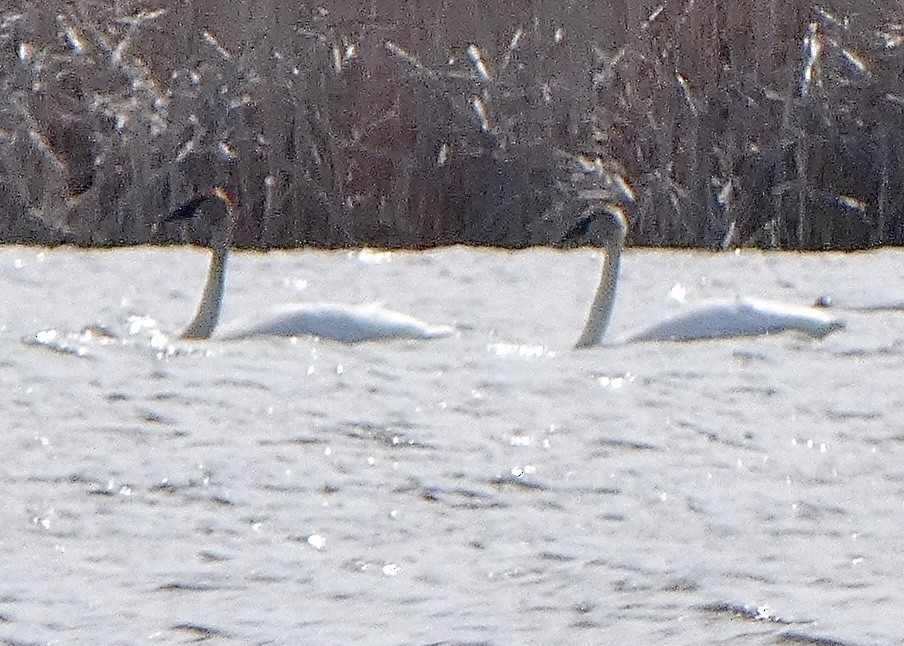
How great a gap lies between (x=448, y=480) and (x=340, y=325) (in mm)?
1381

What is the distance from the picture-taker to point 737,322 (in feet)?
16.1

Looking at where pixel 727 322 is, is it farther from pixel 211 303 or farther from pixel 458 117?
pixel 458 117

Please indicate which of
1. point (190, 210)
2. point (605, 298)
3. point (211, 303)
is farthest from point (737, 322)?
point (190, 210)

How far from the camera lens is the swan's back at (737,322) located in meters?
4.86

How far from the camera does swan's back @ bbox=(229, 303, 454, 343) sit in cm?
483

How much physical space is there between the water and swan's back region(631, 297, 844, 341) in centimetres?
6

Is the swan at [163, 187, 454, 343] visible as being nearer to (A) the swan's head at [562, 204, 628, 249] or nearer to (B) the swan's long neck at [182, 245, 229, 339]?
(B) the swan's long neck at [182, 245, 229, 339]

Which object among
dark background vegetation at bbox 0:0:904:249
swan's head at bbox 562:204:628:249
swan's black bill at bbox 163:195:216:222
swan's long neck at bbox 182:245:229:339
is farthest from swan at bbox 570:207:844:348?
dark background vegetation at bbox 0:0:904:249

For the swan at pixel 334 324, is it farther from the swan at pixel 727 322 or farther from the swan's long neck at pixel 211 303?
the swan at pixel 727 322

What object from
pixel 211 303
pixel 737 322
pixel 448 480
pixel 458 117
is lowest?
pixel 448 480

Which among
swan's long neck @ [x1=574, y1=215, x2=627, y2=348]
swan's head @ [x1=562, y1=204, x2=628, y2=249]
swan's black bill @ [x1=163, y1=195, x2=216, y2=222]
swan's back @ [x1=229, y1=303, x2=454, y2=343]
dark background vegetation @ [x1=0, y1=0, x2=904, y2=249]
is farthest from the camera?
dark background vegetation @ [x1=0, y1=0, x2=904, y2=249]

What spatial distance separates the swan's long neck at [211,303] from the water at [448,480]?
0.27ft

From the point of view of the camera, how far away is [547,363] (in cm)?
469

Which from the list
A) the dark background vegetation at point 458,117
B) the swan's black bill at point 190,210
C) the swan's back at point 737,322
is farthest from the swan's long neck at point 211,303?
the dark background vegetation at point 458,117
